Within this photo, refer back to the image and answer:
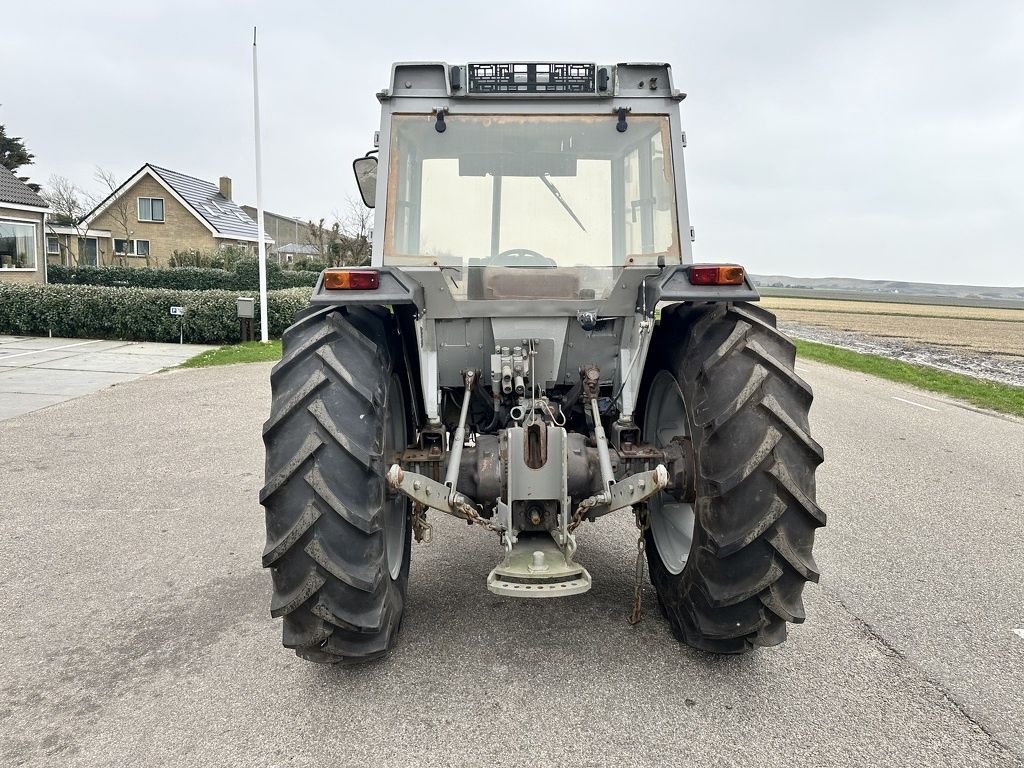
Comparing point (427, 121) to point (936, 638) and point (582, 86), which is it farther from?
point (936, 638)

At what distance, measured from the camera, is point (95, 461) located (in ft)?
22.7

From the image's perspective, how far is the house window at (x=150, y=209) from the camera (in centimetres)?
3950

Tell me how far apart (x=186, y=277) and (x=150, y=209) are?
38.1 feet

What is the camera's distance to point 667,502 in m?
3.71

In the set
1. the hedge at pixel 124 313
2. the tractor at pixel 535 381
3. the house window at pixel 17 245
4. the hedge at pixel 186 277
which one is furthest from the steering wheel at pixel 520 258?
the hedge at pixel 186 277

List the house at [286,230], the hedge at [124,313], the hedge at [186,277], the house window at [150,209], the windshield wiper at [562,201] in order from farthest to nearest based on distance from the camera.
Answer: the house at [286,230]
the house window at [150,209]
the hedge at [186,277]
the hedge at [124,313]
the windshield wiper at [562,201]

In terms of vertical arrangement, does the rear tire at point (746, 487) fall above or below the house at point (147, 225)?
below

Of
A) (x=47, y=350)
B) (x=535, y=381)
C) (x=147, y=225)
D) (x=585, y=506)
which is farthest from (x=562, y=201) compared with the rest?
(x=147, y=225)

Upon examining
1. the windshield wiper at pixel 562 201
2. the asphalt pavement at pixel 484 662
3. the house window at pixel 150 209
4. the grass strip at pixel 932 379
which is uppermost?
the house window at pixel 150 209

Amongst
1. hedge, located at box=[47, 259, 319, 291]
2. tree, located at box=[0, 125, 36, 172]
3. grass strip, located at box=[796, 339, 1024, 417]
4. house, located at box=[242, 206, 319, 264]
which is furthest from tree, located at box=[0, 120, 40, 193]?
grass strip, located at box=[796, 339, 1024, 417]

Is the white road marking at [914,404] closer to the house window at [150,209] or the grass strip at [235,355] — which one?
the grass strip at [235,355]

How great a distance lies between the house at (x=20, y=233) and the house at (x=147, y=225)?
15455mm

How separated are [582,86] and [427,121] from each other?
771 millimetres

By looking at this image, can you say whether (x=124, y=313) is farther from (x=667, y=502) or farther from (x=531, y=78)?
(x=667, y=502)
